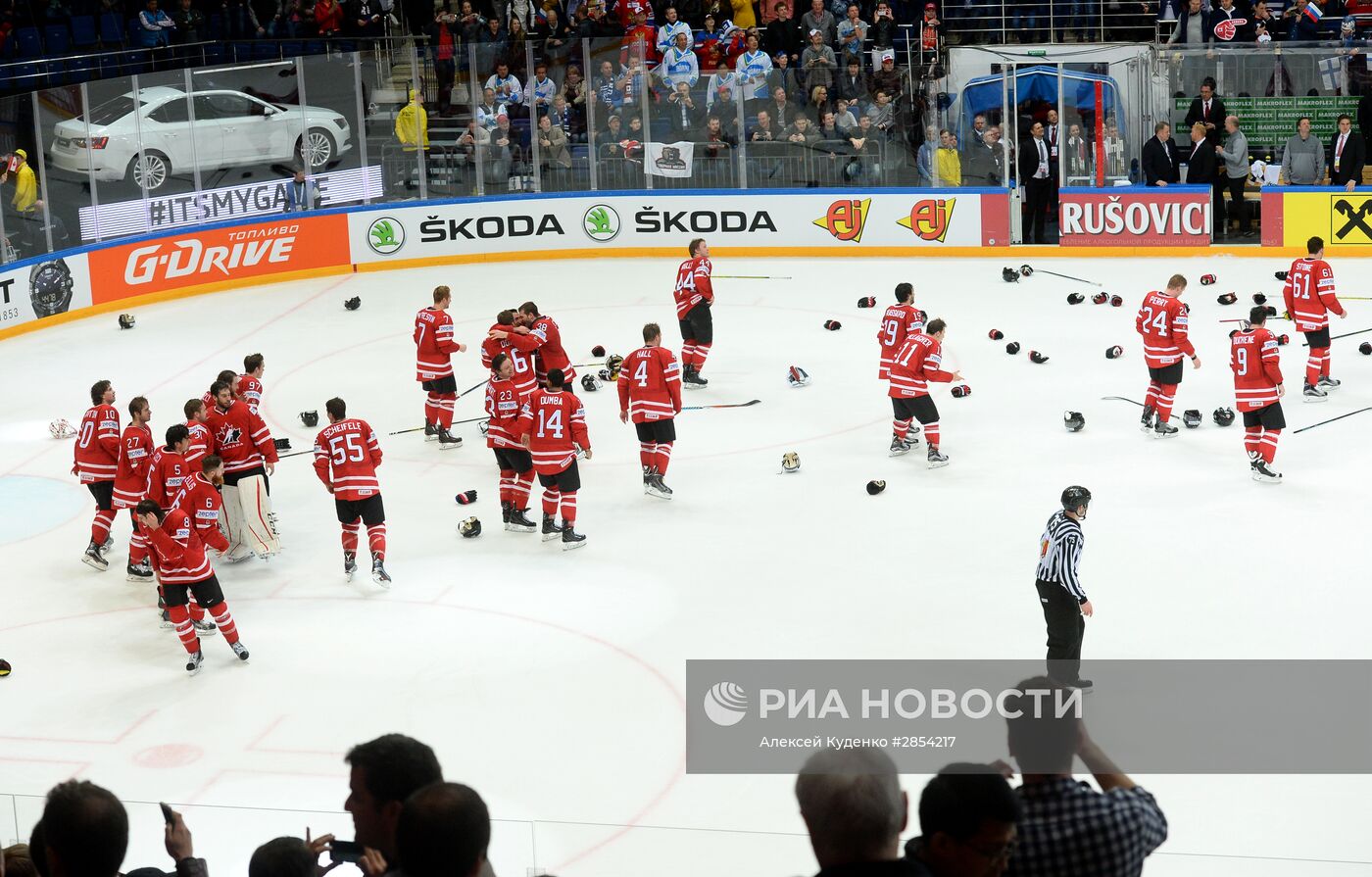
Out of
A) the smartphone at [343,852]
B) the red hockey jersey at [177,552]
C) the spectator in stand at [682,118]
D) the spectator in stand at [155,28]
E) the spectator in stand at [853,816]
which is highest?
the spectator in stand at [155,28]

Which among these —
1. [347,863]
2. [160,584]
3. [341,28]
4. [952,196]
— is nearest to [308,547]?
[160,584]

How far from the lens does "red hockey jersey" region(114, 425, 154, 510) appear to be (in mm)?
11289

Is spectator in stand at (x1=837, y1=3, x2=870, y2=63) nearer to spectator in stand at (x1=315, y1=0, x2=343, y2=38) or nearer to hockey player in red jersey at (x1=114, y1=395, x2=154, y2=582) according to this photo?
spectator in stand at (x1=315, y1=0, x2=343, y2=38)

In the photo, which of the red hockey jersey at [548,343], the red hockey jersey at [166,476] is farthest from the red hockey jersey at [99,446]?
the red hockey jersey at [548,343]

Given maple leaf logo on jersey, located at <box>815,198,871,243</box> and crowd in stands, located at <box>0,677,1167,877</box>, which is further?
maple leaf logo on jersey, located at <box>815,198,871,243</box>

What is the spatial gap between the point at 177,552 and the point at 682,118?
13163 millimetres

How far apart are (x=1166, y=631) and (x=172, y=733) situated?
5.68 metres

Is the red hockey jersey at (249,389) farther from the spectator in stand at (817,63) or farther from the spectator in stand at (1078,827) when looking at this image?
the spectator in stand at (817,63)

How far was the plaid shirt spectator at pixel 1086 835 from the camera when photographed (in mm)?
4355

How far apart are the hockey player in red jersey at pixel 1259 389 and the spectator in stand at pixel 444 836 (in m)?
9.65

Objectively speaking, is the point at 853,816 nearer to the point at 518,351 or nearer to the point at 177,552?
the point at 177,552

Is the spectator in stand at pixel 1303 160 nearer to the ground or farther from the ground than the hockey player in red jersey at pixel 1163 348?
farther from the ground

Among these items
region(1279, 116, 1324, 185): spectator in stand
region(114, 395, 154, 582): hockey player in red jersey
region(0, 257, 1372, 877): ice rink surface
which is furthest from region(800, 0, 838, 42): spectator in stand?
region(114, 395, 154, 582): hockey player in red jersey

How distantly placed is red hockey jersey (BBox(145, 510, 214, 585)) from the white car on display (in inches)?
433
